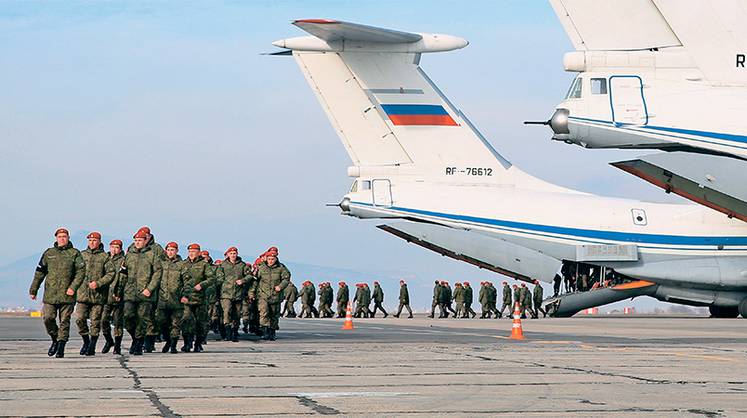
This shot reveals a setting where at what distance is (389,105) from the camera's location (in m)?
36.8

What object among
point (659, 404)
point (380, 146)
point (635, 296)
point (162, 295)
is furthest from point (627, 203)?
point (659, 404)

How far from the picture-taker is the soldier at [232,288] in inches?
810

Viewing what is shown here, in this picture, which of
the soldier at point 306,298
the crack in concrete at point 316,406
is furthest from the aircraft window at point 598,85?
the soldier at point 306,298

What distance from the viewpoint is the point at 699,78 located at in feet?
85.4

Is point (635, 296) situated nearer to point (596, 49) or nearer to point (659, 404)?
point (596, 49)

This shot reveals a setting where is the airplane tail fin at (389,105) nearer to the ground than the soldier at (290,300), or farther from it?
farther from it

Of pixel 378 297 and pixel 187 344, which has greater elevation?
pixel 378 297

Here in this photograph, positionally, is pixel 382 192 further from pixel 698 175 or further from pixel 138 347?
pixel 138 347

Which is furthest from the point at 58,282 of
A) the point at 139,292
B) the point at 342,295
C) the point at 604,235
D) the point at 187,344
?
the point at 342,295

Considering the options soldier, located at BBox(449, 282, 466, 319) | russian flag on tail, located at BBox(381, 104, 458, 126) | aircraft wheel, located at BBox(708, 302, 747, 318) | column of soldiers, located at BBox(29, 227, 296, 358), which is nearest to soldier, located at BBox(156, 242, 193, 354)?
column of soldiers, located at BBox(29, 227, 296, 358)

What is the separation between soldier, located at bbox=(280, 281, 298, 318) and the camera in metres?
38.8

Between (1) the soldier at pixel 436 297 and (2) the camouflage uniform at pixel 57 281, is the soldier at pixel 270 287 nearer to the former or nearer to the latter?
(2) the camouflage uniform at pixel 57 281

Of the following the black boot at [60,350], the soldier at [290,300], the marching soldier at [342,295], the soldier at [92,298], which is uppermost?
the marching soldier at [342,295]

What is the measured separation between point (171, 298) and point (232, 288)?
11.1 feet
